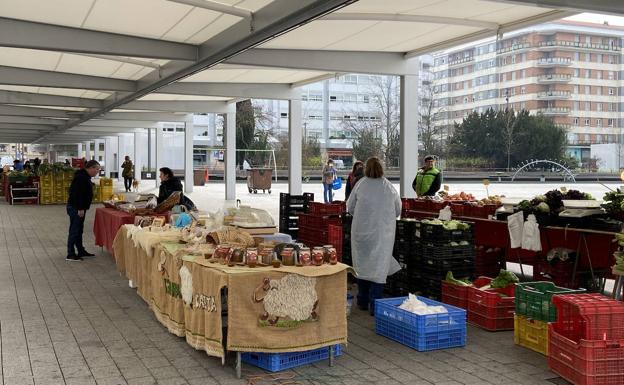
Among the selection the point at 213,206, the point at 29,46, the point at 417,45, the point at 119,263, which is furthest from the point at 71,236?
the point at 213,206

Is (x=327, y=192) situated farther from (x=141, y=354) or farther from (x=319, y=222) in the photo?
(x=141, y=354)

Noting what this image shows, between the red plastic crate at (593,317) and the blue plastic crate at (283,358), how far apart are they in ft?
6.07

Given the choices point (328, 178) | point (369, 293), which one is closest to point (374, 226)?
point (369, 293)

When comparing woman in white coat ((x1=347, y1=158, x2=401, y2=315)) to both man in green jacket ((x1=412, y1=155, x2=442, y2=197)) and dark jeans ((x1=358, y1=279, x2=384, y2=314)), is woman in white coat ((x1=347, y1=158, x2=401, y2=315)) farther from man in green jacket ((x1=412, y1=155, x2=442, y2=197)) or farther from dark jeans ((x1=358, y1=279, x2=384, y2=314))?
man in green jacket ((x1=412, y1=155, x2=442, y2=197))

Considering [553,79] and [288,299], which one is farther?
[553,79]

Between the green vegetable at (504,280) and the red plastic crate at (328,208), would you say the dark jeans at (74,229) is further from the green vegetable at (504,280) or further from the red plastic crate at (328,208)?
the green vegetable at (504,280)

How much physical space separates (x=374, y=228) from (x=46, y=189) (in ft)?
62.5

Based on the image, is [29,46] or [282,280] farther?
[29,46]

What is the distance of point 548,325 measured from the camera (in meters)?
4.74

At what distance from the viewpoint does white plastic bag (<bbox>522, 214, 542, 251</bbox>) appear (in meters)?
7.05

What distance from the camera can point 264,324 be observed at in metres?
4.51

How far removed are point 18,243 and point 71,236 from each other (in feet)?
9.12

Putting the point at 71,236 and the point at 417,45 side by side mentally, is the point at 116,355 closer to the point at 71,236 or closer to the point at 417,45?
the point at 71,236

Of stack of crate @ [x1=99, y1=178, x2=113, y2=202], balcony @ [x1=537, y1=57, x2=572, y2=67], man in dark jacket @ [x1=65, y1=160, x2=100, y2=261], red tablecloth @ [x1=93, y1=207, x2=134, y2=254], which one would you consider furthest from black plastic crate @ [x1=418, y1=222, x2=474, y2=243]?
balcony @ [x1=537, y1=57, x2=572, y2=67]
